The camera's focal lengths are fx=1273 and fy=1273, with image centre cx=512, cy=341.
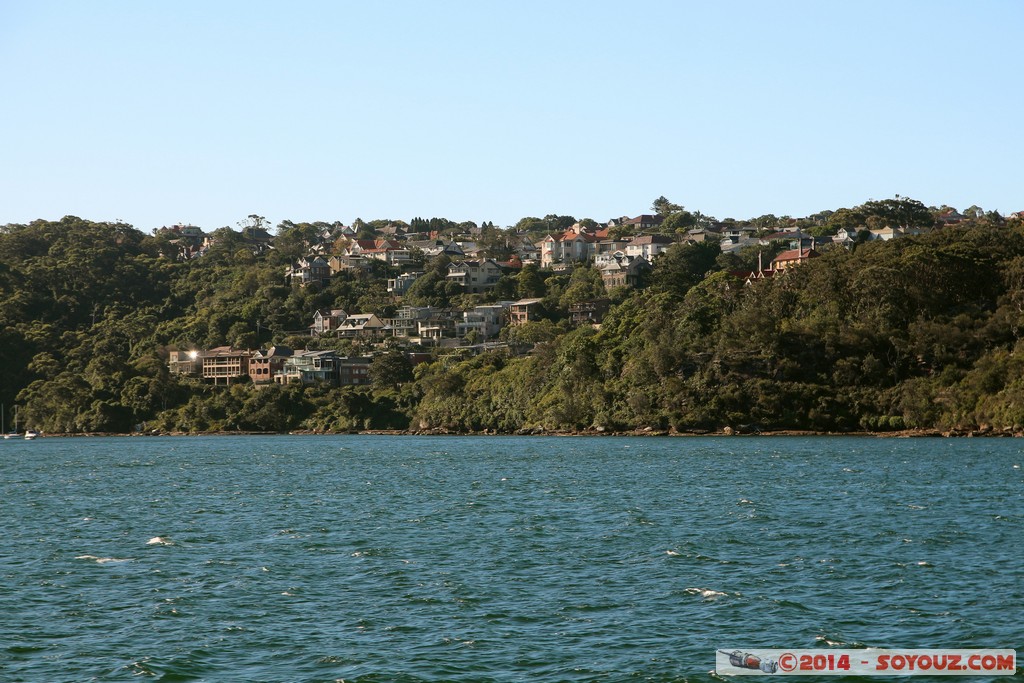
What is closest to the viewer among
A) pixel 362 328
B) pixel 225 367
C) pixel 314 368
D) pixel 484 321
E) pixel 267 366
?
pixel 314 368

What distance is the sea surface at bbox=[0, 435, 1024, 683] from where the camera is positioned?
2392cm

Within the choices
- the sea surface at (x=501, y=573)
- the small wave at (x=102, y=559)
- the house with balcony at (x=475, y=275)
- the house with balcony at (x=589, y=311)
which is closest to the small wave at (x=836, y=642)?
the sea surface at (x=501, y=573)

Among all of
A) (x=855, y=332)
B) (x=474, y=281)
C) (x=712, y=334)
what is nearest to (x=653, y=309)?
(x=712, y=334)

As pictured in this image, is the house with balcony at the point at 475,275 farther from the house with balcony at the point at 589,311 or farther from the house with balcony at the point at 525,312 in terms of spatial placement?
the house with balcony at the point at 589,311

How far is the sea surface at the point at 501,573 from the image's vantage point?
78.5 ft

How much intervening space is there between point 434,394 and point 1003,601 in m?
114

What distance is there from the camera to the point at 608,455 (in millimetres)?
82812

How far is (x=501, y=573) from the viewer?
3219 centimetres

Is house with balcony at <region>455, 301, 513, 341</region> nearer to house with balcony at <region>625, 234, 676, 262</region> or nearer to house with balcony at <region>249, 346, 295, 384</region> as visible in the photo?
house with balcony at <region>249, 346, 295, 384</region>

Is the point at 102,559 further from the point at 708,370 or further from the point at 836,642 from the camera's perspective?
the point at 708,370

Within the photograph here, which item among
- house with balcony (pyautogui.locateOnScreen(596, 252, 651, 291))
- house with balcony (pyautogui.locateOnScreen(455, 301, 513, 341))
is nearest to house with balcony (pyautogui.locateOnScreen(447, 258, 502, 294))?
house with balcony (pyautogui.locateOnScreen(455, 301, 513, 341))

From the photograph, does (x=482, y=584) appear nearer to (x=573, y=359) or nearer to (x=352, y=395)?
(x=573, y=359)

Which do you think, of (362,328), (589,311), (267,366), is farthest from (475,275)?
(267,366)

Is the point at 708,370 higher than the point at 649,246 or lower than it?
lower
